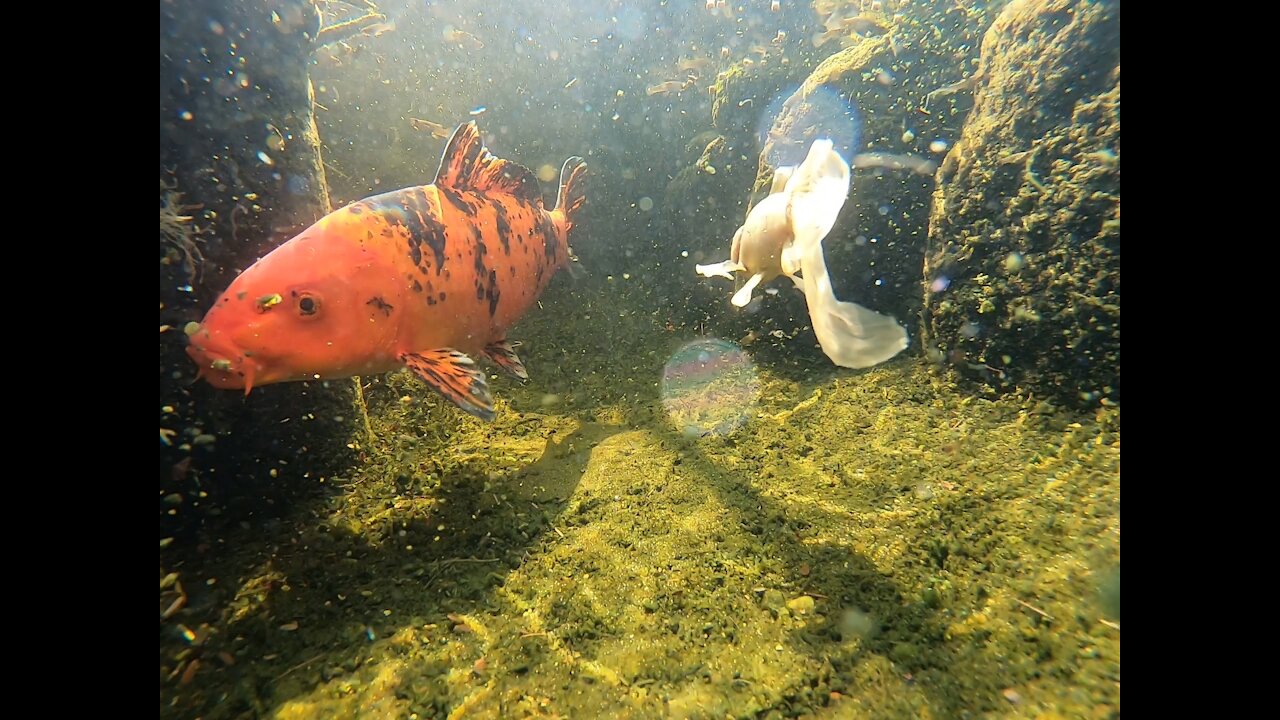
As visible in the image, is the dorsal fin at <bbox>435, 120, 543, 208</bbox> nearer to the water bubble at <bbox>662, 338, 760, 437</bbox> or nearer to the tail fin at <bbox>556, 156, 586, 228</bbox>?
the tail fin at <bbox>556, 156, 586, 228</bbox>

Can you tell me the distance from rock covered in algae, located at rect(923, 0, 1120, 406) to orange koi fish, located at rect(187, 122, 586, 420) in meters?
3.44

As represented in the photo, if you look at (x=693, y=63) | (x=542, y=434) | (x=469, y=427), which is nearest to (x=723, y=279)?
(x=542, y=434)

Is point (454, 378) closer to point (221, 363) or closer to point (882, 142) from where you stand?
point (221, 363)

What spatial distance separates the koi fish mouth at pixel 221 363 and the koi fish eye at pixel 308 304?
328mm

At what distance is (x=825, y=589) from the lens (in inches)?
82.6

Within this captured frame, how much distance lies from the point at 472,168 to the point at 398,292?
138 cm

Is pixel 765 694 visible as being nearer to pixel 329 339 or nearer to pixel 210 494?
pixel 329 339

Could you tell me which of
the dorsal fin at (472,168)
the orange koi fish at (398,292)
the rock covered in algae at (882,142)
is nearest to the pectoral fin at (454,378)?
the orange koi fish at (398,292)

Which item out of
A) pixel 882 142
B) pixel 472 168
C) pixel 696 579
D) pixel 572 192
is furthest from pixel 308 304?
pixel 882 142

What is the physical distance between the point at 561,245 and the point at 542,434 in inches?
83.3

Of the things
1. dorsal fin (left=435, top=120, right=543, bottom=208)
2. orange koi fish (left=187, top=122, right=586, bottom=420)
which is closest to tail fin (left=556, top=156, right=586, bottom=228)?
orange koi fish (left=187, top=122, right=586, bottom=420)

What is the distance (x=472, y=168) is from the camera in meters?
3.59

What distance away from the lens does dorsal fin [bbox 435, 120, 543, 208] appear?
3471 mm
